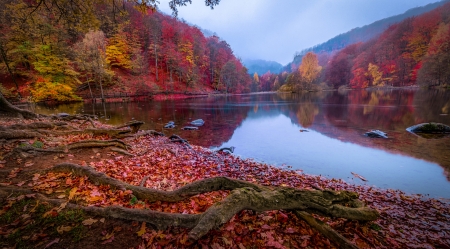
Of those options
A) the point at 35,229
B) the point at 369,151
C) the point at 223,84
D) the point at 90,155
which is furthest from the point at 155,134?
the point at 223,84

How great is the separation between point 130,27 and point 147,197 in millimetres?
63770

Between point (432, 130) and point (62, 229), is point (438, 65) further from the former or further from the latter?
point (62, 229)

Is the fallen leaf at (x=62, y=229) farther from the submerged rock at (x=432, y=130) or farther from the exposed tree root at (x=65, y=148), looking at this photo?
the submerged rock at (x=432, y=130)

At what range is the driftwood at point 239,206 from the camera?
2662 millimetres

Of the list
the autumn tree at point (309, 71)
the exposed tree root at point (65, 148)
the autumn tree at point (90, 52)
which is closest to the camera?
the exposed tree root at point (65, 148)

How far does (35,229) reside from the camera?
104 inches

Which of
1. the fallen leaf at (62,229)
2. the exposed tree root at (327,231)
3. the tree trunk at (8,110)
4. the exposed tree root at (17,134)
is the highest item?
the tree trunk at (8,110)

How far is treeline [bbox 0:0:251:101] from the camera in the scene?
7312 millimetres

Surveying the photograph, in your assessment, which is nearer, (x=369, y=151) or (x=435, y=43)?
(x=369, y=151)

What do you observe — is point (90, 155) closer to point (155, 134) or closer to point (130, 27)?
point (155, 134)

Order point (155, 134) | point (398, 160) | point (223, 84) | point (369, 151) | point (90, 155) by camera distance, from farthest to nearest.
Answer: point (223, 84) → point (155, 134) → point (369, 151) → point (398, 160) → point (90, 155)

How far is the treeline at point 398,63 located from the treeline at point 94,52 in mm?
30031

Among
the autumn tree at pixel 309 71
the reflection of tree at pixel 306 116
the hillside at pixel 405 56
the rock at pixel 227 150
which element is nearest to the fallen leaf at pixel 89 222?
the rock at pixel 227 150

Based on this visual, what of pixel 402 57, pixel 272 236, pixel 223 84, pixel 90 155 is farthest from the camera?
pixel 223 84
